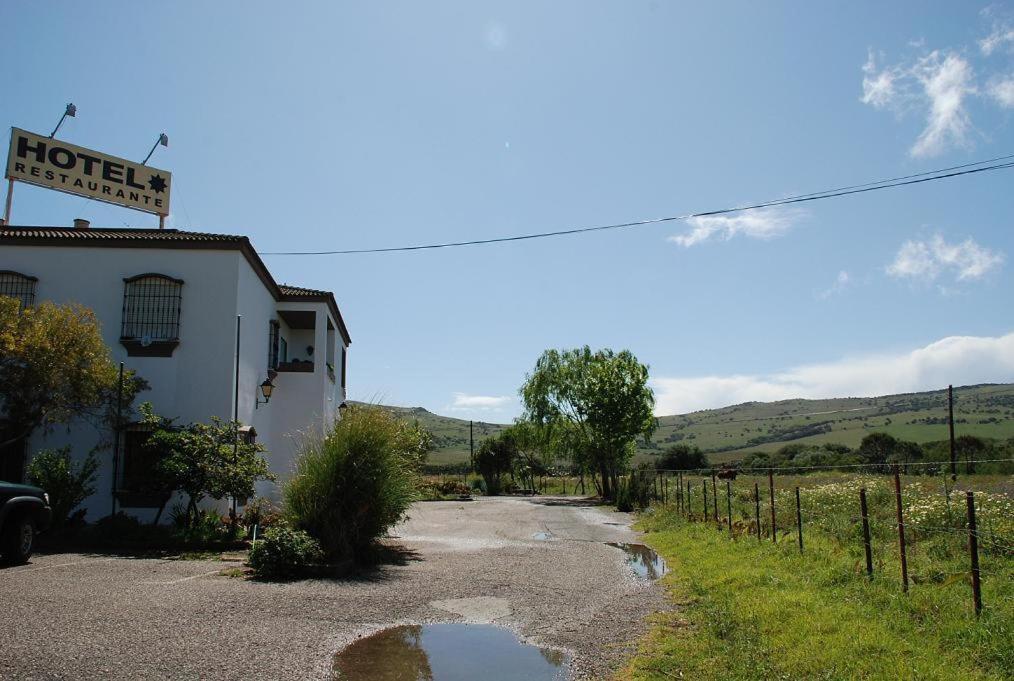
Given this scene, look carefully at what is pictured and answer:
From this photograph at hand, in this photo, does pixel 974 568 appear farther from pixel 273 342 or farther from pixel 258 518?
pixel 273 342

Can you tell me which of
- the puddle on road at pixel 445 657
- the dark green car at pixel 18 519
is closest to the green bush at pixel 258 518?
the dark green car at pixel 18 519

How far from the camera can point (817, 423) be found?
101688 millimetres

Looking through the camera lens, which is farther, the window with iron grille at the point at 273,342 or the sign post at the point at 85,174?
the window with iron grille at the point at 273,342

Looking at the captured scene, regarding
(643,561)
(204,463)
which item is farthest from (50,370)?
(643,561)

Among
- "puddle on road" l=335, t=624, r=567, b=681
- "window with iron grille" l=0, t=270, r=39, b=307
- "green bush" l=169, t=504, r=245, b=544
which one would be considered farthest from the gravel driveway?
"window with iron grille" l=0, t=270, r=39, b=307

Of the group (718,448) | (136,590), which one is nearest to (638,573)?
(136,590)

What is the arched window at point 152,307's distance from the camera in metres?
17.3

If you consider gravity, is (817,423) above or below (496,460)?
above

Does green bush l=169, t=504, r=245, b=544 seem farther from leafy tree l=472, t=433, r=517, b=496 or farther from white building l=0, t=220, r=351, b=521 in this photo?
leafy tree l=472, t=433, r=517, b=496

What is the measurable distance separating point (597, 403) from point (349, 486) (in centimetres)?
2574

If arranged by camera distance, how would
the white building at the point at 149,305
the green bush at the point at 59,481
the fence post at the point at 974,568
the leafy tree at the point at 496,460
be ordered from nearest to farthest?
1. the fence post at the point at 974,568
2. the green bush at the point at 59,481
3. the white building at the point at 149,305
4. the leafy tree at the point at 496,460

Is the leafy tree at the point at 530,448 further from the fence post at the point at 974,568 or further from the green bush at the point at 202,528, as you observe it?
the fence post at the point at 974,568

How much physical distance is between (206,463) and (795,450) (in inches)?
2538

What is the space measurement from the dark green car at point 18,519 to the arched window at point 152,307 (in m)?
6.37
